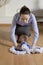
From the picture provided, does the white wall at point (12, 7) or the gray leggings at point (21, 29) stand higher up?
the white wall at point (12, 7)

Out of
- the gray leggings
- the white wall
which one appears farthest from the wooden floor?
the white wall

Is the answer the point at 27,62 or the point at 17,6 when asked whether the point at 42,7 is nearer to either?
the point at 17,6

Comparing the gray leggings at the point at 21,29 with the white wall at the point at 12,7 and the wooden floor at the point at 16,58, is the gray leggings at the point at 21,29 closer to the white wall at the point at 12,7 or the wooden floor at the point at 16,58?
the wooden floor at the point at 16,58

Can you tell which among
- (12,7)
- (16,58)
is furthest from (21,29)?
(12,7)

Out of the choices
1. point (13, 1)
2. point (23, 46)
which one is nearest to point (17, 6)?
point (13, 1)

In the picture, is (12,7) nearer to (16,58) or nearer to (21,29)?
(21,29)

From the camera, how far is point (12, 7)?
11.2ft

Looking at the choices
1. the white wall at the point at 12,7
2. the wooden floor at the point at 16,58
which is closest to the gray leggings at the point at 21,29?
the wooden floor at the point at 16,58

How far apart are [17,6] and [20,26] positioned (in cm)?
116

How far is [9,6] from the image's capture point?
3.40m

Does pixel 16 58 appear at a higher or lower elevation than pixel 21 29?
lower

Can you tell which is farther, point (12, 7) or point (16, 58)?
point (12, 7)

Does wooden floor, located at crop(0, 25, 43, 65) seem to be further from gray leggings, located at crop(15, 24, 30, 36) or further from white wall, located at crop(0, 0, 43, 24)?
white wall, located at crop(0, 0, 43, 24)

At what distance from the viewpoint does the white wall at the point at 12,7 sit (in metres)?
3.38
